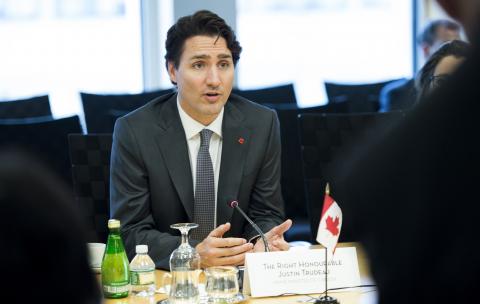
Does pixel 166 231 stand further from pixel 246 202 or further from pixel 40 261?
pixel 40 261

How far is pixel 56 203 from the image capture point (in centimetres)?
81

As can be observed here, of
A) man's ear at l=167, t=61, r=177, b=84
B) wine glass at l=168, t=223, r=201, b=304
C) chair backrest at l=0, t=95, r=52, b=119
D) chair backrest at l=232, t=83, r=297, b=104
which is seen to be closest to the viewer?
wine glass at l=168, t=223, r=201, b=304

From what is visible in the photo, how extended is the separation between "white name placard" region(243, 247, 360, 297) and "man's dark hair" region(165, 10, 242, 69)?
1.16m

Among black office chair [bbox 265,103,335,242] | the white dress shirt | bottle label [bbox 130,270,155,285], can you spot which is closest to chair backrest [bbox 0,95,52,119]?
black office chair [bbox 265,103,335,242]

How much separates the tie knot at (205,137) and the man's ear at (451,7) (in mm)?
2227

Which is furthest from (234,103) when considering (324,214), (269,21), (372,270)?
(269,21)

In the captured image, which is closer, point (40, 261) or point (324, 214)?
point (40, 261)

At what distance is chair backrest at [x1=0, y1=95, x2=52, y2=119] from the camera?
4793mm

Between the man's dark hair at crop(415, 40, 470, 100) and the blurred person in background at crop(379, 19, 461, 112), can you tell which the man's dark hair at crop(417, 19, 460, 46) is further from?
the man's dark hair at crop(415, 40, 470, 100)

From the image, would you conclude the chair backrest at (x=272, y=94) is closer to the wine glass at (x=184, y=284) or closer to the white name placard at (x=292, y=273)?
the white name placard at (x=292, y=273)

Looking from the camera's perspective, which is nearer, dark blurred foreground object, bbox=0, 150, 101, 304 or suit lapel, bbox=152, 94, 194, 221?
dark blurred foreground object, bbox=0, 150, 101, 304

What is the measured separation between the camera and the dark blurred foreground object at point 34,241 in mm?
778

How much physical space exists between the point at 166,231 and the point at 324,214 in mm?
995

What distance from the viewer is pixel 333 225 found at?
2.29 meters
